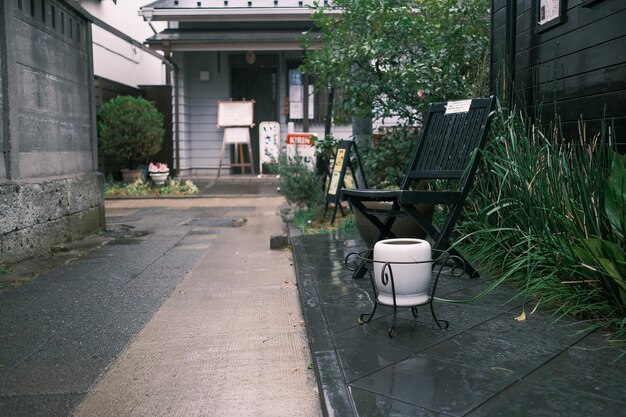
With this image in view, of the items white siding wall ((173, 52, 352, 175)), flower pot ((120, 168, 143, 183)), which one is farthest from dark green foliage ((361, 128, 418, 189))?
white siding wall ((173, 52, 352, 175))

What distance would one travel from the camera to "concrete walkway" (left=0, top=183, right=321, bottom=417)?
3020mm

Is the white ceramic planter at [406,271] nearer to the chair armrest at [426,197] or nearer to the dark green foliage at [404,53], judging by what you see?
the chair armrest at [426,197]

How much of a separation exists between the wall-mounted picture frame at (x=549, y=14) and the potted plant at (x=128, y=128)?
10.7 metres

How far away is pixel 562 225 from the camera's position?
12.7 ft

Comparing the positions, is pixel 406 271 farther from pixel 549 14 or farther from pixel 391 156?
pixel 391 156

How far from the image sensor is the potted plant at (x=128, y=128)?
14297 mm

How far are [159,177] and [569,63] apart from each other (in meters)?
11.5

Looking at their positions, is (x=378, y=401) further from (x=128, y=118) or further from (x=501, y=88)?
(x=128, y=118)

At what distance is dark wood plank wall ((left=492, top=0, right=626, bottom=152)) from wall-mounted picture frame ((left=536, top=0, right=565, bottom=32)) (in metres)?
0.04

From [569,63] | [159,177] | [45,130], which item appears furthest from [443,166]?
[159,177]

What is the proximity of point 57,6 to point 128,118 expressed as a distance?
645 cm

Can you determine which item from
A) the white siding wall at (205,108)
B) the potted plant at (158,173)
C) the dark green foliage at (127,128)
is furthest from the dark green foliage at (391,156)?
the white siding wall at (205,108)

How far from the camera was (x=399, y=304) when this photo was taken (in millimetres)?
3525

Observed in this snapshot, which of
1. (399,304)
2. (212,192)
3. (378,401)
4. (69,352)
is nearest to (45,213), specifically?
(69,352)
